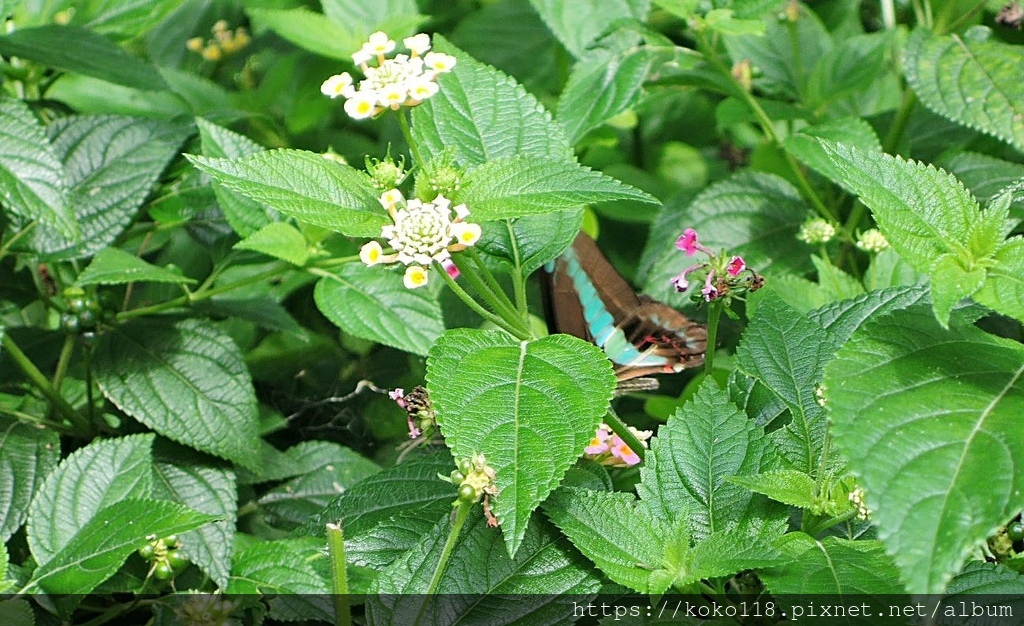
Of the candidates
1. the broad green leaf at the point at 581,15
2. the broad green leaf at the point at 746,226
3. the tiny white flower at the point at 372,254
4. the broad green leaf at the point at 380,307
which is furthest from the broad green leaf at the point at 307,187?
the broad green leaf at the point at 581,15

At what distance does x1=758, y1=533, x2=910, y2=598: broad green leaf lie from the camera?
0.70 m

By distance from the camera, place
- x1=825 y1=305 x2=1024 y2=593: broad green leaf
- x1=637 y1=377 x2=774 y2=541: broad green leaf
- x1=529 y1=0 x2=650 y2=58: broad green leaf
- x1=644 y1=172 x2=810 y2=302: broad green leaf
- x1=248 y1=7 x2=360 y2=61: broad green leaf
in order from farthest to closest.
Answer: x1=248 y1=7 x2=360 y2=61: broad green leaf, x1=529 y1=0 x2=650 y2=58: broad green leaf, x1=644 y1=172 x2=810 y2=302: broad green leaf, x1=637 y1=377 x2=774 y2=541: broad green leaf, x1=825 y1=305 x2=1024 y2=593: broad green leaf

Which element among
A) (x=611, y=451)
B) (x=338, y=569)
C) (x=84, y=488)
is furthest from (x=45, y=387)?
(x=611, y=451)

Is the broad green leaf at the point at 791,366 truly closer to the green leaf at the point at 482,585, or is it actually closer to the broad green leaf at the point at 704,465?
the broad green leaf at the point at 704,465

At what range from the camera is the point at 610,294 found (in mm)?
1012

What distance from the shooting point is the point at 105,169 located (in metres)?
1.25

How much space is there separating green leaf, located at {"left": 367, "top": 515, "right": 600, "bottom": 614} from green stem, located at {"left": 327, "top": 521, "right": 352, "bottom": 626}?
0.02 meters

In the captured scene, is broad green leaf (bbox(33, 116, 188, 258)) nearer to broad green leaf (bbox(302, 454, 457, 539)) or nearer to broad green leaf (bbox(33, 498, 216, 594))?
broad green leaf (bbox(33, 498, 216, 594))

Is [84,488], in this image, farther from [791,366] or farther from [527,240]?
[791,366]

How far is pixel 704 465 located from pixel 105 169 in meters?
0.87

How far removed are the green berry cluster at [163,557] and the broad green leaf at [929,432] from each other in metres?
0.66

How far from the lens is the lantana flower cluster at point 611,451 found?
2.92 ft

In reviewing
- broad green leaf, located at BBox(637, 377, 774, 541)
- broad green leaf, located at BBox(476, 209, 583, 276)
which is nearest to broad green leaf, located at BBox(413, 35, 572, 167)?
broad green leaf, located at BBox(476, 209, 583, 276)

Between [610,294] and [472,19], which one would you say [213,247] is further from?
[472,19]
